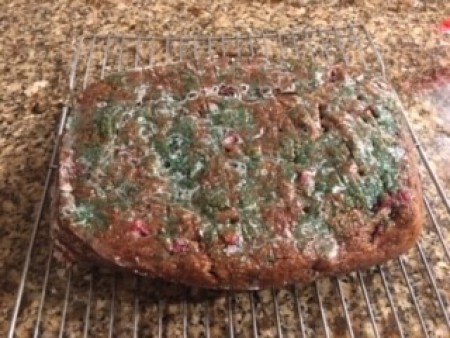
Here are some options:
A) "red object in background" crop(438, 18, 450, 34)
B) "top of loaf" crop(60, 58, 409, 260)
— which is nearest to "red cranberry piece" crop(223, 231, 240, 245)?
"top of loaf" crop(60, 58, 409, 260)

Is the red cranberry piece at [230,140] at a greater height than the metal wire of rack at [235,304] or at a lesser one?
greater

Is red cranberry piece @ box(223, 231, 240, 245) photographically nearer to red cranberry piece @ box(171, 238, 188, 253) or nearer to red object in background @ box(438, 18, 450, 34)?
red cranberry piece @ box(171, 238, 188, 253)

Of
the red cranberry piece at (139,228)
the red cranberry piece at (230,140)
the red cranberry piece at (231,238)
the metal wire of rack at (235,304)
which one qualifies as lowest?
the metal wire of rack at (235,304)

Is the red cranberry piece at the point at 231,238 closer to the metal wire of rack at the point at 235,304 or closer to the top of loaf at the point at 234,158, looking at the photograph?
the top of loaf at the point at 234,158

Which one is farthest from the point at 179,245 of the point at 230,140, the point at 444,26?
the point at 444,26

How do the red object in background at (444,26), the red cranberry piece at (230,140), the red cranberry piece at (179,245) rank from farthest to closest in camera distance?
1. the red object in background at (444,26)
2. the red cranberry piece at (230,140)
3. the red cranberry piece at (179,245)

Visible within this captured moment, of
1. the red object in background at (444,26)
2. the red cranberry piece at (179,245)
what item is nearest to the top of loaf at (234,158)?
the red cranberry piece at (179,245)

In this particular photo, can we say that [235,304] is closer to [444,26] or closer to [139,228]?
[139,228]
